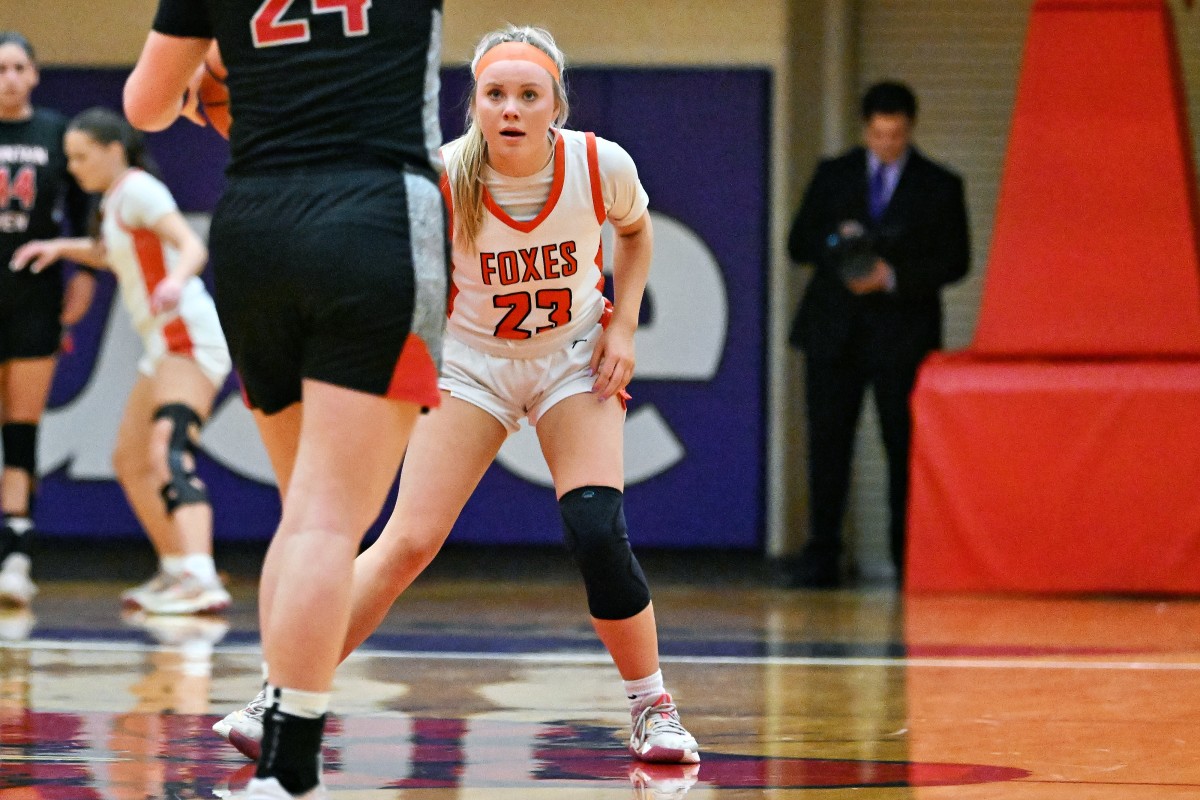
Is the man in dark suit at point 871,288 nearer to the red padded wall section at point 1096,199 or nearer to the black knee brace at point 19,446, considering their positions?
Result: the red padded wall section at point 1096,199

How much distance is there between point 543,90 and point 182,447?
358 centimetres

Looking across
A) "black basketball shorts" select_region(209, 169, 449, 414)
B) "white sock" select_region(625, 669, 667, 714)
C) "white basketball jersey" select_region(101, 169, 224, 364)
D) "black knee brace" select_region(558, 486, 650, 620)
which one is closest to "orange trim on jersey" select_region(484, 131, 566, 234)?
"black knee brace" select_region(558, 486, 650, 620)

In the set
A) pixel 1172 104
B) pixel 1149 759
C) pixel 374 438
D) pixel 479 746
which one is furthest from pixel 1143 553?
pixel 374 438

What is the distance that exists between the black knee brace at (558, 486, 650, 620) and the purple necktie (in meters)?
4.48

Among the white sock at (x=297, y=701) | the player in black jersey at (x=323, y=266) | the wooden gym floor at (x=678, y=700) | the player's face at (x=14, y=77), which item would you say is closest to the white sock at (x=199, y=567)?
the wooden gym floor at (x=678, y=700)

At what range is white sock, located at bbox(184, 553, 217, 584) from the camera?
671cm

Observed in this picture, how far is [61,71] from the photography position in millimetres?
8820

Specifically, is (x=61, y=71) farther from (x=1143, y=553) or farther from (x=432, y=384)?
(x=432, y=384)

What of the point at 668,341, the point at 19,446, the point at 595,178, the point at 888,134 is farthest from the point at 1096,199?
the point at 19,446

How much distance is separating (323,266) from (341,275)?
3cm

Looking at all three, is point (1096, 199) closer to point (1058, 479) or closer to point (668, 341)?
point (1058, 479)

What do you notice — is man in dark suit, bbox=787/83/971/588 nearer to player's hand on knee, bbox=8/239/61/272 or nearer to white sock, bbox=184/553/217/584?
white sock, bbox=184/553/217/584

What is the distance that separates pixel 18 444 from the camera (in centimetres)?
720

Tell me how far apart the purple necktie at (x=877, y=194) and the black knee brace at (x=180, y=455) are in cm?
312
